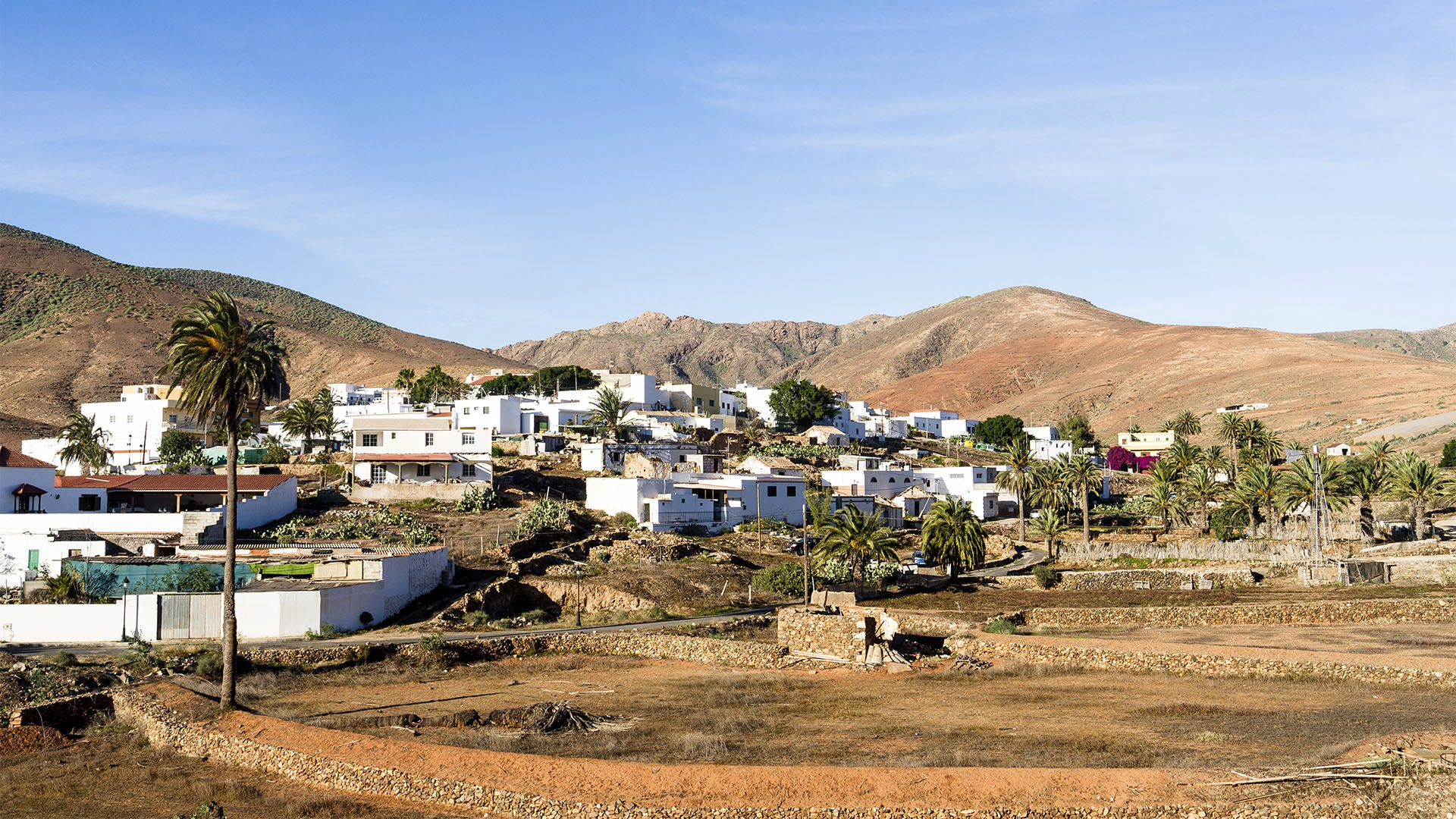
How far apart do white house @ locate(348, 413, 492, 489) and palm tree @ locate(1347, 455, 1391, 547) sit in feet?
182

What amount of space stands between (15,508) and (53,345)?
11812 cm

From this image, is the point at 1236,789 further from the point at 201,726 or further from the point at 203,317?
the point at 203,317

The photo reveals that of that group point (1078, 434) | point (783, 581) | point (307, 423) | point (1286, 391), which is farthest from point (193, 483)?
point (1286, 391)

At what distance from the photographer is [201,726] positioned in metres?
26.0

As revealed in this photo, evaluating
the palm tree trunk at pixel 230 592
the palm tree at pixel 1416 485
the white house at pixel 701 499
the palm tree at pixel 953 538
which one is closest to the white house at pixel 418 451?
the white house at pixel 701 499

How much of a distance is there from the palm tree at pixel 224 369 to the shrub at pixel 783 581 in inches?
1118

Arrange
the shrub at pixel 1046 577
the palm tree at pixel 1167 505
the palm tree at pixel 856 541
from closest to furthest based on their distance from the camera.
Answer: the palm tree at pixel 856 541 < the shrub at pixel 1046 577 < the palm tree at pixel 1167 505

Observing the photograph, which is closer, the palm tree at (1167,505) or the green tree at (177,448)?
the palm tree at (1167,505)

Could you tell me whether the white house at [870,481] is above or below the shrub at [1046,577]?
above

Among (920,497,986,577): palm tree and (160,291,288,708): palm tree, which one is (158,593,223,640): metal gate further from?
(920,497,986,577): palm tree

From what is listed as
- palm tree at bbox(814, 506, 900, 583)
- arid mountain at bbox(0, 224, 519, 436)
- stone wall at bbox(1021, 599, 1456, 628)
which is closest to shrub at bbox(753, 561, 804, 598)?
palm tree at bbox(814, 506, 900, 583)

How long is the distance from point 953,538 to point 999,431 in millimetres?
73960

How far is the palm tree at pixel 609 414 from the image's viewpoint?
3647 inches

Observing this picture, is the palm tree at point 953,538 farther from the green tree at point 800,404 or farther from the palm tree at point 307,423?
the green tree at point 800,404
